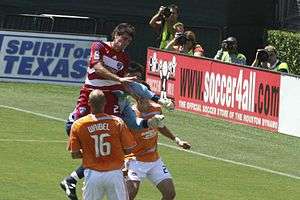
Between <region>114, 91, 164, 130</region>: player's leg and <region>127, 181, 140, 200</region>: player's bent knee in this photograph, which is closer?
<region>114, 91, 164, 130</region>: player's leg

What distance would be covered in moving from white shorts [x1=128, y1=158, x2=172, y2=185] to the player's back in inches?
70.0

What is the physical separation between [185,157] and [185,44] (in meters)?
7.50

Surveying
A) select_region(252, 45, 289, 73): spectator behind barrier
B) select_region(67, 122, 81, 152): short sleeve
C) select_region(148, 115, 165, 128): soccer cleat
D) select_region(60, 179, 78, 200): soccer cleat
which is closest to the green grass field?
select_region(60, 179, 78, 200): soccer cleat

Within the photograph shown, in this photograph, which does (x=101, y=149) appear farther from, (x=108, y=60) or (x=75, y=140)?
(x=108, y=60)

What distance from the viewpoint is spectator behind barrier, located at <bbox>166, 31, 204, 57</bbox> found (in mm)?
26406

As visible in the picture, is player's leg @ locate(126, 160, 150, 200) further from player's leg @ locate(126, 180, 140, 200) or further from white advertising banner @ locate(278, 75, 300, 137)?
white advertising banner @ locate(278, 75, 300, 137)

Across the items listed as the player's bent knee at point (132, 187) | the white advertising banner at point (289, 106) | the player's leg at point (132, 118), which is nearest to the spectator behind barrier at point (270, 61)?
the white advertising banner at point (289, 106)

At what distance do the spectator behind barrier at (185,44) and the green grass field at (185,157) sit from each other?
1880 mm

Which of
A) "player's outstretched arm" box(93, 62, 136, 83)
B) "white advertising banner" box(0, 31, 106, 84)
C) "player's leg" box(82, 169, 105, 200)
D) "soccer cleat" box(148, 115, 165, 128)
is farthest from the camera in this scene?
"white advertising banner" box(0, 31, 106, 84)

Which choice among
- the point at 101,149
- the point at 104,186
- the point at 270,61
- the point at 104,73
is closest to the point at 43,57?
the point at 270,61

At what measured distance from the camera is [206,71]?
82.3 feet

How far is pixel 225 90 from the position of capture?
24312 millimetres

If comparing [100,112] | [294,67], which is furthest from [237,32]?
[100,112]

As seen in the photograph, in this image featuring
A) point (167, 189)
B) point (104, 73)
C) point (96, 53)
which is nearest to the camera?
point (167, 189)
